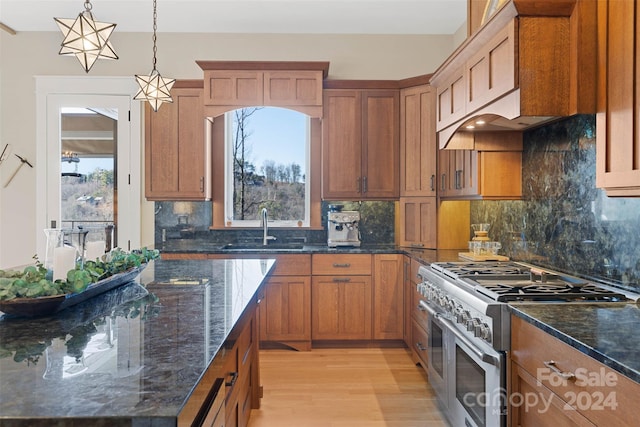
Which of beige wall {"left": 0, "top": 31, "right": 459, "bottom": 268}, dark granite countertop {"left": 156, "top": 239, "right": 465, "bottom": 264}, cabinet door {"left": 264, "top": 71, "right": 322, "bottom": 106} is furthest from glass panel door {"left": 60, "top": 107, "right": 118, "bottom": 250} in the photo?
cabinet door {"left": 264, "top": 71, "right": 322, "bottom": 106}

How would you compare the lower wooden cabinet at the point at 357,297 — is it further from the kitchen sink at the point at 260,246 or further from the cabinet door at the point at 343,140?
the cabinet door at the point at 343,140

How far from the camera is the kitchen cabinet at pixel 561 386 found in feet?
3.58

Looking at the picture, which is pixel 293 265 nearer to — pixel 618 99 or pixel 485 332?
pixel 485 332

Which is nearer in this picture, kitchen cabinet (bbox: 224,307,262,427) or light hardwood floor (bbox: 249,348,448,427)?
kitchen cabinet (bbox: 224,307,262,427)

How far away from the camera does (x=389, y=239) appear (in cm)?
433

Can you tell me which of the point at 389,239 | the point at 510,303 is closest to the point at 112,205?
the point at 389,239

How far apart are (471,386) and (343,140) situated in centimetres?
251

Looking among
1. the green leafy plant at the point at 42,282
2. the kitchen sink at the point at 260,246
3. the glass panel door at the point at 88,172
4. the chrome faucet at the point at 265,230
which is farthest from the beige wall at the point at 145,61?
the green leafy plant at the point at 42,282

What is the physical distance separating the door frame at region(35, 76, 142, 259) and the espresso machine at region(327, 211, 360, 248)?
195cm

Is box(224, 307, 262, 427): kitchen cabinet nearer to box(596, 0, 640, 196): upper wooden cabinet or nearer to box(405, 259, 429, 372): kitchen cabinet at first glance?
box(405, 259, 429, 372): kitchen cabinet

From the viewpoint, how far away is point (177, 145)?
13.1 ft

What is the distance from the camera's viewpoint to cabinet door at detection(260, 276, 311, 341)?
12.2 feet

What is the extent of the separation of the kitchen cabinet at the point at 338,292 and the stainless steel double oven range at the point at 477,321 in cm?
99

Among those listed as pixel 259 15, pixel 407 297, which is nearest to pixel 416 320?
pixel 407 297
